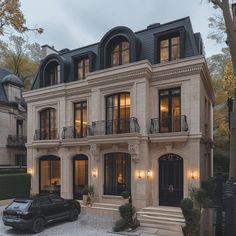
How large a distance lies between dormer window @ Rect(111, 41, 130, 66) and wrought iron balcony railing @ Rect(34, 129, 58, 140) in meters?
6.81

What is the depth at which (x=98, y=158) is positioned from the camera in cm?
1722

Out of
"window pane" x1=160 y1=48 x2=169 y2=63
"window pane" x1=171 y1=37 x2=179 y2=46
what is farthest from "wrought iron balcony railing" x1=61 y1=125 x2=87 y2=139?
"window pane" x1=171 y1=37 x2=179 y2=46

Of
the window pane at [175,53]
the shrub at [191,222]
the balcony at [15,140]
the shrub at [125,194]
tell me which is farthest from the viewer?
the balcony at [15,140]

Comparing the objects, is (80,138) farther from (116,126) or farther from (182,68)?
(182,68)

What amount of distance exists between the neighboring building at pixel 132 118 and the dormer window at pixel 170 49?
0.19ft

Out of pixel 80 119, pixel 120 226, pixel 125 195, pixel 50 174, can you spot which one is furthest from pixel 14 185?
pixel 120 226

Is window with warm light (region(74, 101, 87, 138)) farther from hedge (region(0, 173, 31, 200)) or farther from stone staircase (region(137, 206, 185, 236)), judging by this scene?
stone staircase (region(137, 206, 185, 236))

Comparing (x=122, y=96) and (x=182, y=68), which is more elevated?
(x=182, y=68)

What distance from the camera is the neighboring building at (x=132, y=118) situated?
597 inches

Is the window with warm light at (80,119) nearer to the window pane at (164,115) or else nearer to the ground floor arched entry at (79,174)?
the ground floor arched entry at (79,174)

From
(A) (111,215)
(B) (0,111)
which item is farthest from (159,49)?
(B) (0,111)

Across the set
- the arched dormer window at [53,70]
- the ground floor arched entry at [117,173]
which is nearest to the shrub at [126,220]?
the ground floor arched entry at [117,173]

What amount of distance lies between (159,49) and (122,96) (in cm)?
360

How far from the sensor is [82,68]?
19984 millimetres
